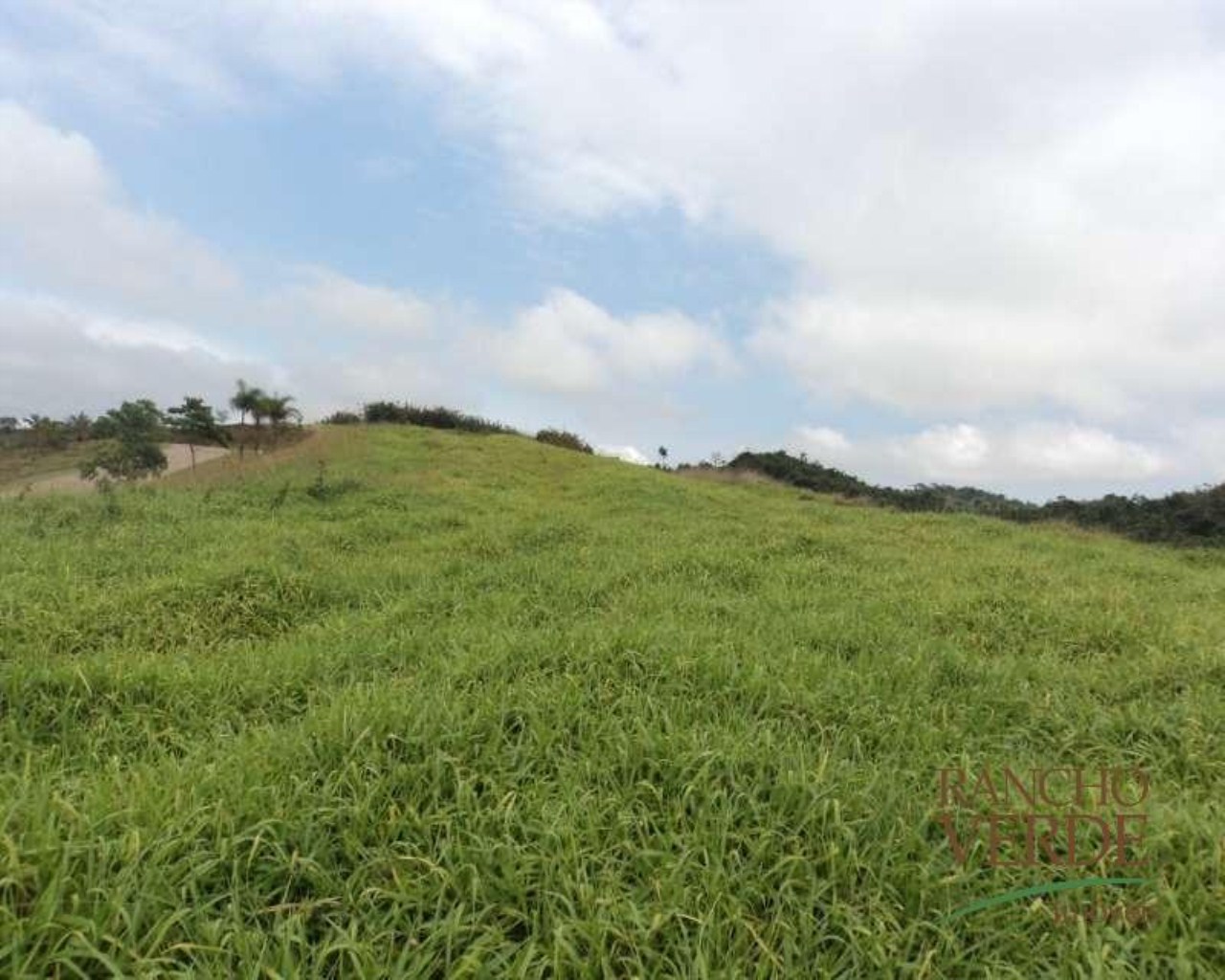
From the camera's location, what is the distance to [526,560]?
741cm

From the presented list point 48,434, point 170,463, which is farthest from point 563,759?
point 48,434

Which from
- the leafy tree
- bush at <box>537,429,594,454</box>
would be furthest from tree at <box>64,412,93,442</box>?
bush at <box>537,429,594,454</box>

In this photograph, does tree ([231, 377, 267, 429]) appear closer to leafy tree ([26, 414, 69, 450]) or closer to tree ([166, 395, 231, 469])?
tree ([166, 395, 231, 469])

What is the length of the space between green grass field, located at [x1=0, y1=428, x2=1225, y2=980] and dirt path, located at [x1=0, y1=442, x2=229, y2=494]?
1220cm

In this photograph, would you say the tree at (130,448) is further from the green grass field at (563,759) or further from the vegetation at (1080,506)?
the vegetation at (1080,506)

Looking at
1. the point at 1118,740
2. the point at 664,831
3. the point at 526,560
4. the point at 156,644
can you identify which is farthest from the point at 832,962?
the point at 526,560

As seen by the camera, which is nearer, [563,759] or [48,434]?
[563,759]

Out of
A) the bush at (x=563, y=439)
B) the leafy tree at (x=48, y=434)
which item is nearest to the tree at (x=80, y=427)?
the leafy tree at (x=48, y=434)

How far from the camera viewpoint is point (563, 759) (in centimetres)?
274

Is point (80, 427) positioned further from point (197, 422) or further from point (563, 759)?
point (563, 759)

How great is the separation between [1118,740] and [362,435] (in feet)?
72.6

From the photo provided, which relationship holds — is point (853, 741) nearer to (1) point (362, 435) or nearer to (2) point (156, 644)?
(2) point (156, 644)

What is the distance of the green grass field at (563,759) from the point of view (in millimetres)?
1888

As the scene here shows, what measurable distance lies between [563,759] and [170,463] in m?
21.8
